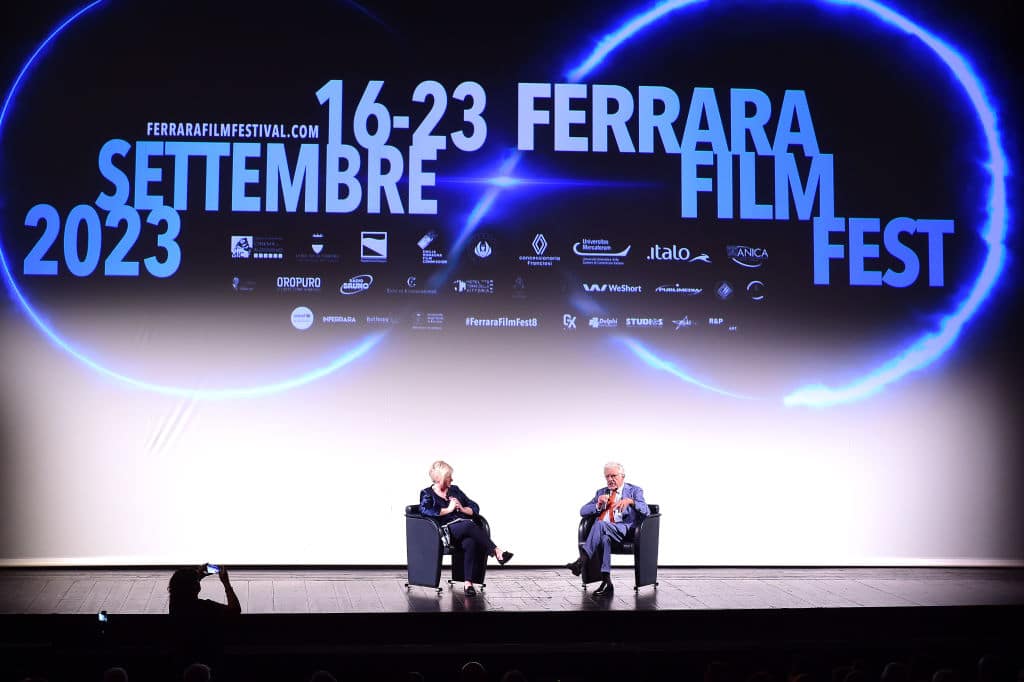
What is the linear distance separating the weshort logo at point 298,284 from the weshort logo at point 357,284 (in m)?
0.16

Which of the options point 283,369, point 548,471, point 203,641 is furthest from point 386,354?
point 203,641

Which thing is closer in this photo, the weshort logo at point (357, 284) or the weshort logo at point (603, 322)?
the weshort logo at point (357, 284)

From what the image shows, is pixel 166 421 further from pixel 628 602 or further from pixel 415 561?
pixel 628 602

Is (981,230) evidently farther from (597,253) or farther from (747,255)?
(597,253)

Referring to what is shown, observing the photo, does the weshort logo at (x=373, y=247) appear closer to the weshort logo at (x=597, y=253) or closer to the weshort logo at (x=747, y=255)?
the weshort logo at (x=597, y=253)

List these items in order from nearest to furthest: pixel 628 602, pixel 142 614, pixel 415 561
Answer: pixel 142 614, pixel 628 602, pixel 415 561

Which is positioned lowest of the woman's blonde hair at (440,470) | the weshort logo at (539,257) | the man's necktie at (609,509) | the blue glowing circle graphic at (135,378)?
the man's necktie at (609,509)

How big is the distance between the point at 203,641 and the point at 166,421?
3249 millimetres

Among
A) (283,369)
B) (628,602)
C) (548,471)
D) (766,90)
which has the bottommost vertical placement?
(628,602)

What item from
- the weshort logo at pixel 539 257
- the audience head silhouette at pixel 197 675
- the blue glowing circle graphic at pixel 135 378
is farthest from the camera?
the weshort logo at pixel 539 257

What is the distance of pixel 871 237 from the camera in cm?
750

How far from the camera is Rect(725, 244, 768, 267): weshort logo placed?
7.40 meters

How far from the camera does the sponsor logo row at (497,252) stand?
714 cm

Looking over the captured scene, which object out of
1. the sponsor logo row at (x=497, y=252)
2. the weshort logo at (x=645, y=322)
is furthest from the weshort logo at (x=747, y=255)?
the weshort logo at (x=645, y=322)
